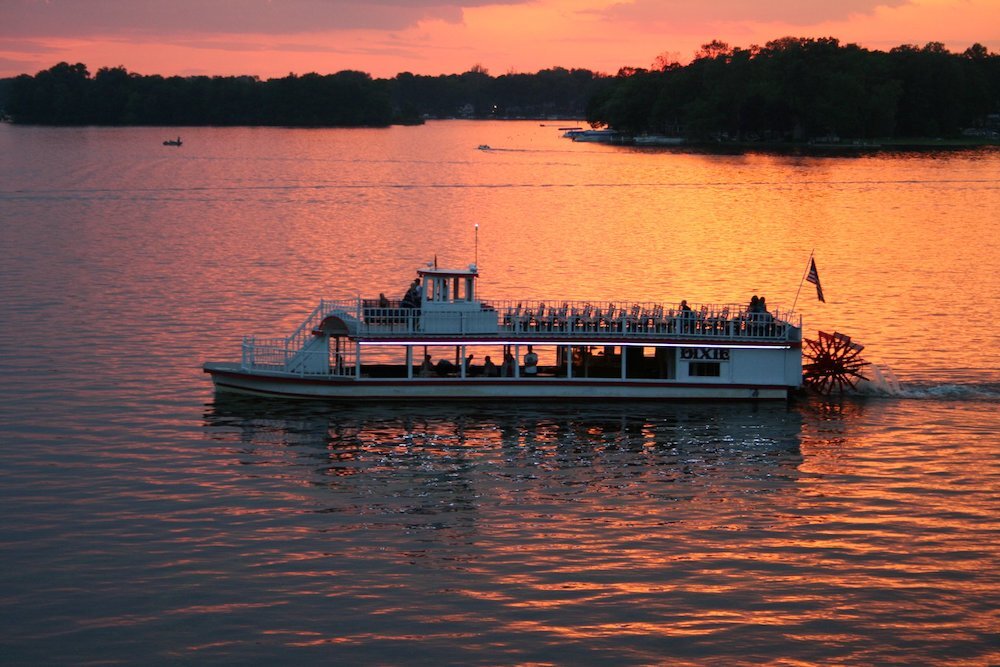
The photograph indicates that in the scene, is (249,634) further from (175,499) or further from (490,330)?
(490,330)

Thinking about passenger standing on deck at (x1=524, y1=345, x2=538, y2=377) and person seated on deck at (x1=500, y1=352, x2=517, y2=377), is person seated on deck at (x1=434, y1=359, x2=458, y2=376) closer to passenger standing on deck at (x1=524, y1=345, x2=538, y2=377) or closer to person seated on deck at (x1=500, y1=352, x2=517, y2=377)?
person seated on deck at (x1=500, y1=352, x2=517, y2=377)

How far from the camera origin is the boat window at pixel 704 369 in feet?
175

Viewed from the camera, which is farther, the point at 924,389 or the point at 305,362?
the point at 924,389

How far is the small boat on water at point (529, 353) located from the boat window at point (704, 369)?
0.04m

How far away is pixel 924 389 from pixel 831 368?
4205 mm

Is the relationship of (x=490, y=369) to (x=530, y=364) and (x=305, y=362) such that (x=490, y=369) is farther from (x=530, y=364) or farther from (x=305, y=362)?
(x=305, y=362)

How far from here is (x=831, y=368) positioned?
5556 centimetres

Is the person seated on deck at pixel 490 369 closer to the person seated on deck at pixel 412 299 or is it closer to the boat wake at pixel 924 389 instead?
the person seated on deck at pixel 412 299

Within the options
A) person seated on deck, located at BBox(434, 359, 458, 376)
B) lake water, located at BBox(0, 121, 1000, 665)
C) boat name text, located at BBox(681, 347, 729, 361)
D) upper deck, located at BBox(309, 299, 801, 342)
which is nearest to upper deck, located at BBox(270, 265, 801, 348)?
upper deck, located at BBox(309, 299, 801, 342)

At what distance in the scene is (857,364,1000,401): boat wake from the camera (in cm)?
5528

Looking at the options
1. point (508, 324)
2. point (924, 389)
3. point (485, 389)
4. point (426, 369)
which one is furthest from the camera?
point (924, 389)

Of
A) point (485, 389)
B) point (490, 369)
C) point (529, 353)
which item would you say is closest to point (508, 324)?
point (529, 353)

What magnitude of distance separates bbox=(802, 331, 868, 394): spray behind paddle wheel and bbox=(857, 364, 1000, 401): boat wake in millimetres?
560

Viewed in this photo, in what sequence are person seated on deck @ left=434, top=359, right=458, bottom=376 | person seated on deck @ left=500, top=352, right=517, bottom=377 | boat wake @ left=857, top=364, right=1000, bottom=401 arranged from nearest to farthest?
person seated on deck @ left=500, top=352, right=517, bottom=377 < person seated on deck @ left=434, top=359, right=458, bottom=376 < boat wake @ left=857, top=364, right=1000, bottom=401
